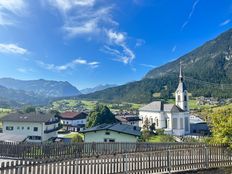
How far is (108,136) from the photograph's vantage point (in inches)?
1396

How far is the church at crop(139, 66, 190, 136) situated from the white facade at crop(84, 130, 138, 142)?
157 ft

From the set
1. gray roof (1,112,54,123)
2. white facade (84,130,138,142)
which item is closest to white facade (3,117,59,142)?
gray roof (1,112,54,123)

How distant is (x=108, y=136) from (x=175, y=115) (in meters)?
53.3

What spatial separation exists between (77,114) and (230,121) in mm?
97968

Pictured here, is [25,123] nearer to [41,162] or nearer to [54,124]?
[54,124]

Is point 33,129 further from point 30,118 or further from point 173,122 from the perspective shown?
point 173,122

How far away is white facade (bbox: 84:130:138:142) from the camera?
34000 mm

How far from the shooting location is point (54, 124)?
70.6 meters

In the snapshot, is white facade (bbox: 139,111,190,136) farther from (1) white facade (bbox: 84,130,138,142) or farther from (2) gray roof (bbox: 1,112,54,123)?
(1) white facade (bbox: 84,130,138,142)

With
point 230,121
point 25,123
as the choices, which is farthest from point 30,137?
point 230,121

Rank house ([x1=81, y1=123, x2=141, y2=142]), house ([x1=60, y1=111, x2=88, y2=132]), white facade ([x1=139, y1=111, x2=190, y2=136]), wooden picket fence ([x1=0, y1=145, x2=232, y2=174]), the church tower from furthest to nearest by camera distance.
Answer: house ([x1=60, y1=111, x2=88, y2=132])
the church tower
white facade ([x1=139, y1=111, x2=190, y2=136])
house ([x1=81, y1=123, x2=141, y2=142])
wooden picket fence ([x1=0, y1=145, x2=232, y2=174])

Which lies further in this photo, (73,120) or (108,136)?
(73,120)

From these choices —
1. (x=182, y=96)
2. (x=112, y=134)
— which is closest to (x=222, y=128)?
(x=112, y=134)

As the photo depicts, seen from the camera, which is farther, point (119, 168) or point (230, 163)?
point (230, 163)
